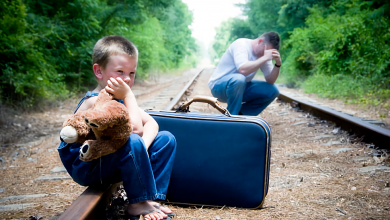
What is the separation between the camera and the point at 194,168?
2100 millimetres

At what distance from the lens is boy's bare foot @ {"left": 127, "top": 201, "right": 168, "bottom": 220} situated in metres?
1.72

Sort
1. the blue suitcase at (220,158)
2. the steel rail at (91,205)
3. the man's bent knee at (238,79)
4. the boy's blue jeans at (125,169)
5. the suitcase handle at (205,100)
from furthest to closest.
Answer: the man's bent knee at (238,79) < the suitcase handle at (205,100) < the blue suitcase at (220,158) < the boy's blue jeans at (125,169) < the steel rail at (91,205)

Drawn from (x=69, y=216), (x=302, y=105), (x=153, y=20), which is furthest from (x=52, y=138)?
(x=153, y=20)

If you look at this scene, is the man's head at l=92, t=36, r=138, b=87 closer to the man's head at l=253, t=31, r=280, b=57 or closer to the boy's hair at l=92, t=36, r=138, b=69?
the boy's hair at l=92, t=36, r=138, b=69

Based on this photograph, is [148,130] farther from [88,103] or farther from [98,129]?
[98,129]

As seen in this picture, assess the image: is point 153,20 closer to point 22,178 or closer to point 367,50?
point 367,50

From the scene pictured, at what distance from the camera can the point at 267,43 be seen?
3820mm

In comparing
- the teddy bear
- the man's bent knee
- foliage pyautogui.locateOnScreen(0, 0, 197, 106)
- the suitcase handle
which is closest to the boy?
the teddy bear

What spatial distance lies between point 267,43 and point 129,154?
8.80ft

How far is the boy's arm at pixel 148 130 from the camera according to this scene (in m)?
1.79

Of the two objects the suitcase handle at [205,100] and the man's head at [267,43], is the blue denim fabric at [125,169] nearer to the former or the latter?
the suitcase handle at [205,100]

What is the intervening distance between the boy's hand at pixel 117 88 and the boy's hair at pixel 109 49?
0.21 meters

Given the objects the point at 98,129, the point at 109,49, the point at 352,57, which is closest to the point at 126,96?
the point at 109,49

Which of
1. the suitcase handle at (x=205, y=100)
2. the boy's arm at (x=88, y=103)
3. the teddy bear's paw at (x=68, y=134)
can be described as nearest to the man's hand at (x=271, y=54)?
the suitcase handle at (x=205, y=100)
